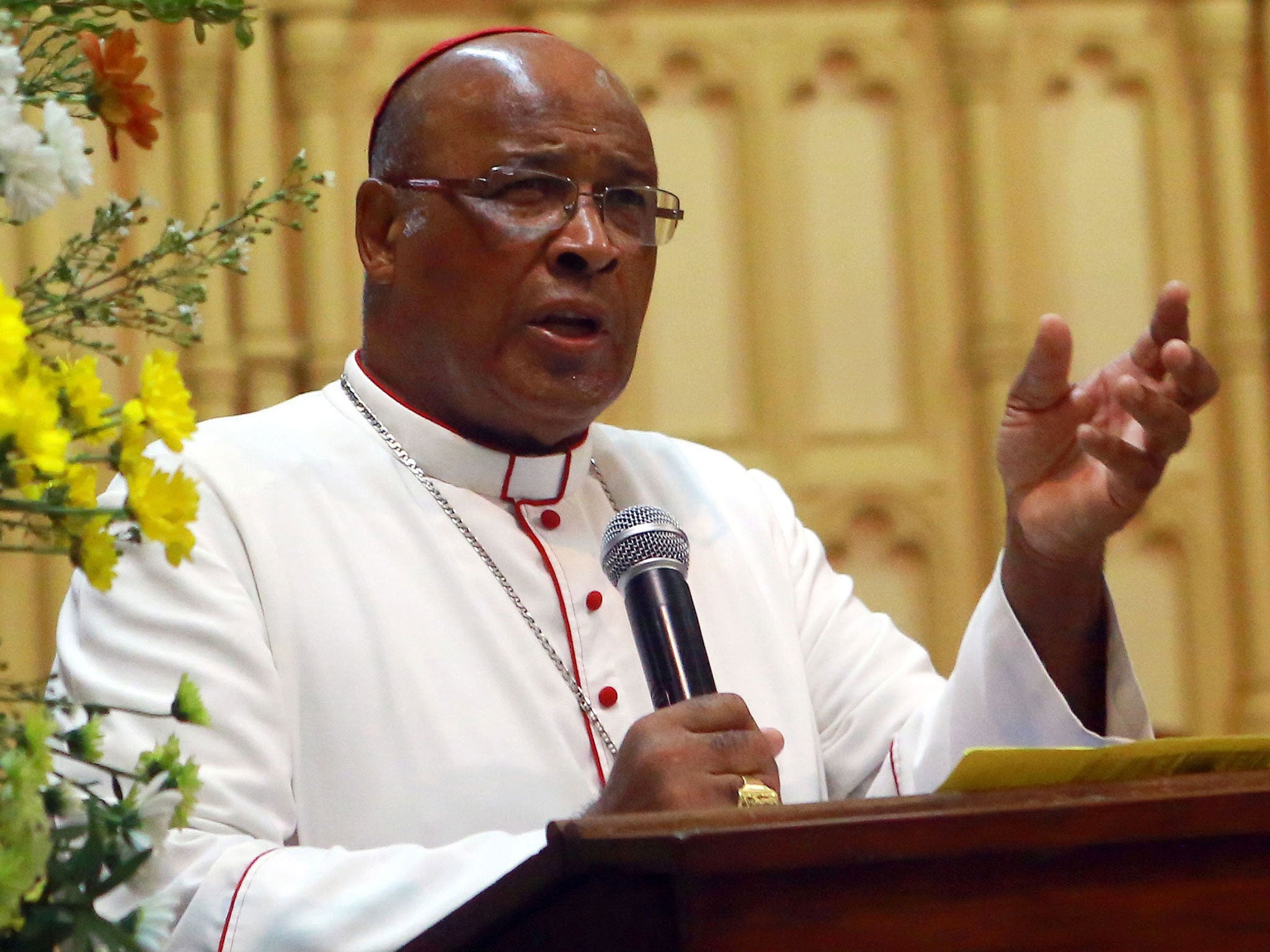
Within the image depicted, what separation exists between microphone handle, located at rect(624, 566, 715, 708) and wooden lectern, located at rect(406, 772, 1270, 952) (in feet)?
1.86

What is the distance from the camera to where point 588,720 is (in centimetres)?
247

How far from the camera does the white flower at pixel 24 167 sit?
1069 millimetres

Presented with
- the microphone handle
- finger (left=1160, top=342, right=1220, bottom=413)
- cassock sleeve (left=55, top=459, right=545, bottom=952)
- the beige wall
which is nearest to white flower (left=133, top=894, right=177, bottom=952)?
cassock sleeve (left=55, top=459, right=545, bottom=952)

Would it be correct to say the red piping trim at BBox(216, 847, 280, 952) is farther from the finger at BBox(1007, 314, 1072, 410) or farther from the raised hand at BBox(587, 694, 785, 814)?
the finger at BBox(1007, 314, 1072, 410)

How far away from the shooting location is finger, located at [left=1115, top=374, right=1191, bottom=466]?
2115 millimetres

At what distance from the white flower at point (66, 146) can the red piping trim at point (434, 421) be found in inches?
61.7

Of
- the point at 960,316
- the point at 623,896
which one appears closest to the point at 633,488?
the point at 623,896

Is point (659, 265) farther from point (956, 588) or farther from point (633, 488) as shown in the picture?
point (633, 488)

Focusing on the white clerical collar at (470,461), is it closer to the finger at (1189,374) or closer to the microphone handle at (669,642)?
the microphone handle at (669,642)

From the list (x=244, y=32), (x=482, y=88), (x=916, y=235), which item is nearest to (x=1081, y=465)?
(x=482, y=88)

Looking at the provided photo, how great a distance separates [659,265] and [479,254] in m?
1.86

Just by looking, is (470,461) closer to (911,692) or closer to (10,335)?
(911,692)

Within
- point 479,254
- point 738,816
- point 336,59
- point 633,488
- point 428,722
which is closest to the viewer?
point 738,816

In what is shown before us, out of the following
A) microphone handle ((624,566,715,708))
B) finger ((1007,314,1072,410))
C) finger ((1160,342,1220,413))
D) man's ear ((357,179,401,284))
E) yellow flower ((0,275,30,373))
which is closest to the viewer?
yellow flower ((0,275,30,373))
